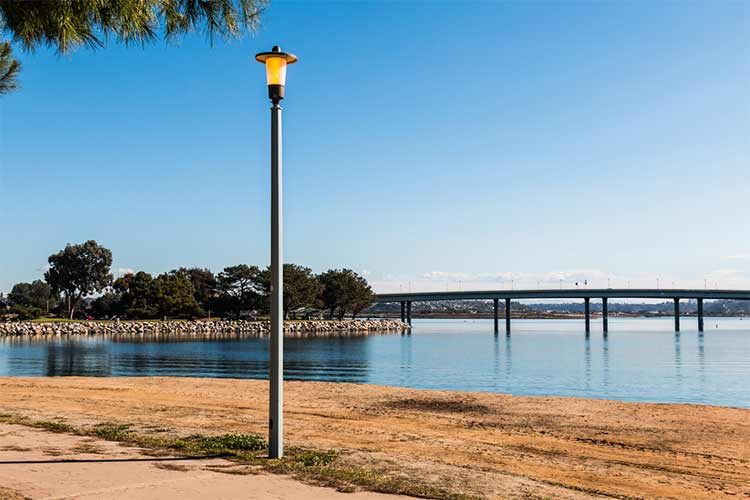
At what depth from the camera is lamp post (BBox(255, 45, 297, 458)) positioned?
36.6ft

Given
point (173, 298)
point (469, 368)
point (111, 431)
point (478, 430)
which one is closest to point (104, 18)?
point (111, 431)

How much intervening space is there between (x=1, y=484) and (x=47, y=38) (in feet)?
20.2

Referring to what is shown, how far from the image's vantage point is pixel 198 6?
10844mm

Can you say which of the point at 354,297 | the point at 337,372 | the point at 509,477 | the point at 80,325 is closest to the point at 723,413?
the point at 509,477

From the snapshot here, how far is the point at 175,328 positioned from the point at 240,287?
27715 mm

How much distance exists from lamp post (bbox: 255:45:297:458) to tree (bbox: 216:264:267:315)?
460 ft

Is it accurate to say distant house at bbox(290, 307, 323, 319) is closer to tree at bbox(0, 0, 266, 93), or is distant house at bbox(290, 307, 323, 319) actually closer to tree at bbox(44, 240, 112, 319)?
tree at bbox(44, 240, 112, 319)

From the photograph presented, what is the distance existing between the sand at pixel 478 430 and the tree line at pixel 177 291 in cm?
11246

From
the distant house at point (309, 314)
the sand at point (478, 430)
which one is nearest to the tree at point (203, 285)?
the distant house at point (309, 314)

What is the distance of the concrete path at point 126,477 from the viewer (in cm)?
862

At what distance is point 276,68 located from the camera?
37.4 ft

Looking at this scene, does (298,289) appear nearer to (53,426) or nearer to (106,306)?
(106,306)

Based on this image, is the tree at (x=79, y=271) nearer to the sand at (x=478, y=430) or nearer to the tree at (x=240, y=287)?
the tree at (x=240, y=287)

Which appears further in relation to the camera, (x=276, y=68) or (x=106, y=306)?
(x=106, y=306)
